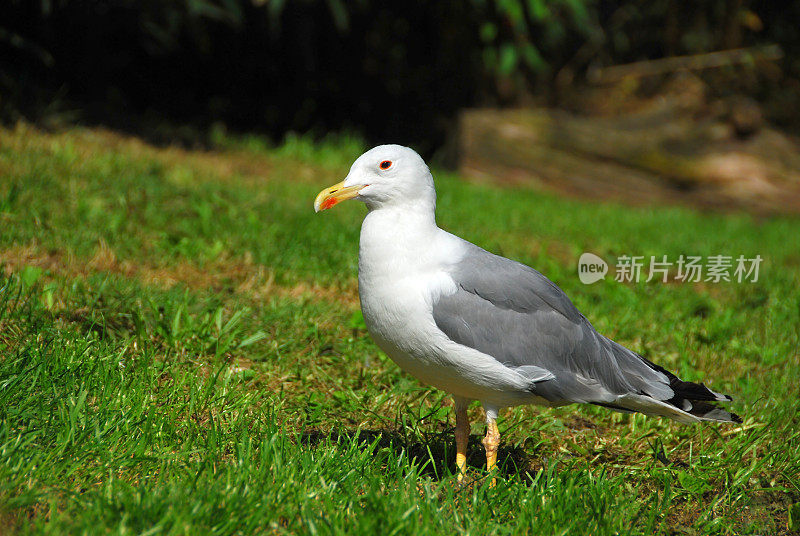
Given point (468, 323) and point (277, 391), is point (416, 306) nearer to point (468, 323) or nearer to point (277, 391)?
point (468, 323)

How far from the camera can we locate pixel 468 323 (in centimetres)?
334

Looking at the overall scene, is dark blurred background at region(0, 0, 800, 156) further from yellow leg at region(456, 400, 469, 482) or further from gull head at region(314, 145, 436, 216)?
yellow leg at region(456, 400, 469, 482)

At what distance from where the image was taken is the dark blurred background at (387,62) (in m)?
9.12

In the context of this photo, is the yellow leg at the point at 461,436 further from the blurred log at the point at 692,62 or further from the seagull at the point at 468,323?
the blurred log at the point at 692,62

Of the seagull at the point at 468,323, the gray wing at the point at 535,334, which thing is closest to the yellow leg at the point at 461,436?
the seagull at the point at 468,323

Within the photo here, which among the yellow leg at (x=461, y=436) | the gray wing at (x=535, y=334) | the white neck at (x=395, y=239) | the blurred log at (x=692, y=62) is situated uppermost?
the blurred log at (x=692, y=62)

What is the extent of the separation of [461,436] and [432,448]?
29cm

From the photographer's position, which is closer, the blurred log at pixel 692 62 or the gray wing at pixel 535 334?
the gray wing at pixel 535 334

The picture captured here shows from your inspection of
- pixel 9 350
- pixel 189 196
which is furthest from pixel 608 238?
pixel 9 350

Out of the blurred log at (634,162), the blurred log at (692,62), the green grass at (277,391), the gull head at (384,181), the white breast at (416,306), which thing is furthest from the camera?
the blurred log at (692,62)

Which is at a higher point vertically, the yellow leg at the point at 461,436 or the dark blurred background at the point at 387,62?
Result: the dark blurred background at the point at 387,62

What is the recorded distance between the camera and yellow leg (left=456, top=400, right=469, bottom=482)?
3.58 meters

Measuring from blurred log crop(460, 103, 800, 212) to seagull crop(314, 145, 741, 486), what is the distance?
6.44m

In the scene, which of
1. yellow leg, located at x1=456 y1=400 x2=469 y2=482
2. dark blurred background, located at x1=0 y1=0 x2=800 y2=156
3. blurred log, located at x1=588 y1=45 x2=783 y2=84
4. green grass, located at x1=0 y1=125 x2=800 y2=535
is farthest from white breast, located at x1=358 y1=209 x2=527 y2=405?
blurred log, located at x1=588 y1=45 x2=783 y2=84
